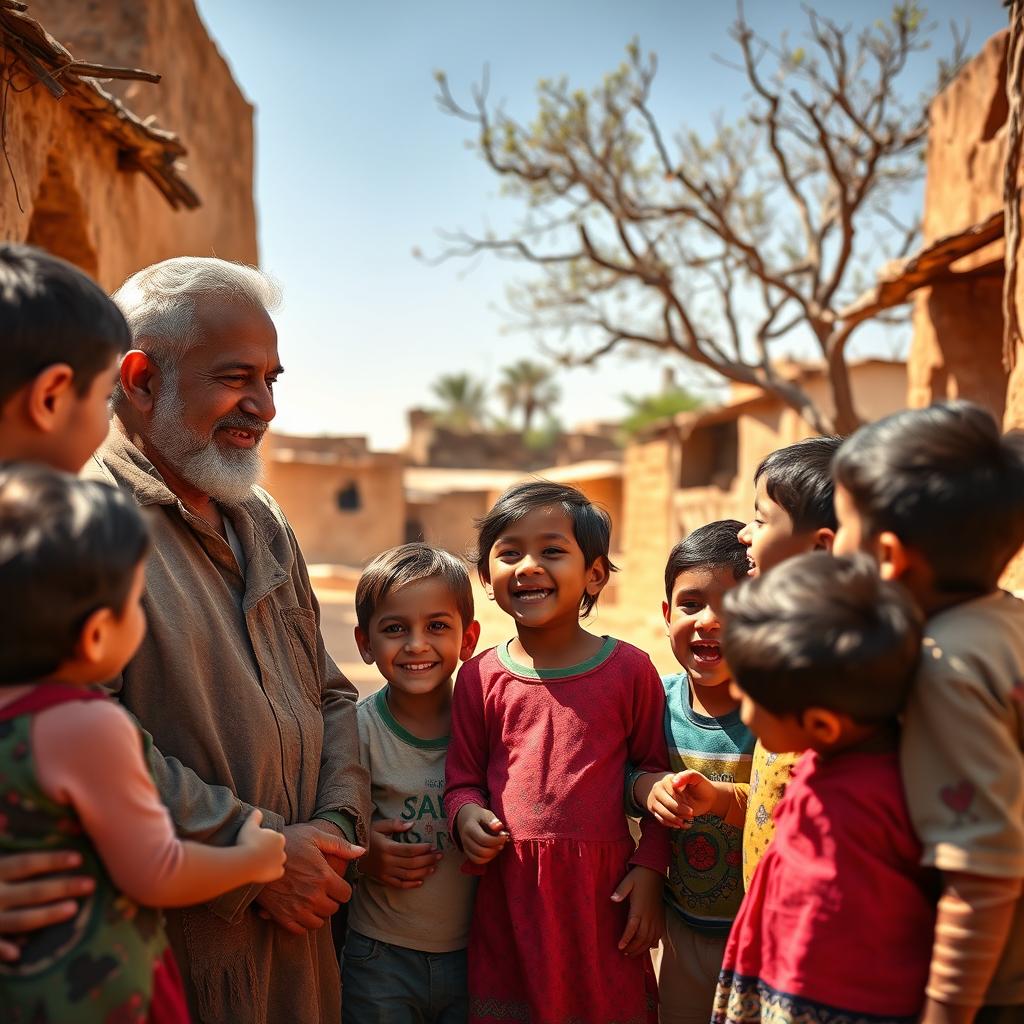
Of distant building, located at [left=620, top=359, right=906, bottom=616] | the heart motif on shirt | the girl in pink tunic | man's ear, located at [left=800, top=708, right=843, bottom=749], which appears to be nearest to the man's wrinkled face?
the girl in pink tunic

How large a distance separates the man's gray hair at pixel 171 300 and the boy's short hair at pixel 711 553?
126 cm

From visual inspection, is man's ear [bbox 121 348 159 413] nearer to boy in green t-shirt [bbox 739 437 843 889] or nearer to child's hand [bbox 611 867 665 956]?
boy in green t-shirt [bbox 739 437 843 889]

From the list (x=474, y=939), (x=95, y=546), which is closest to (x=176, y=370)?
(x=95, y=546)

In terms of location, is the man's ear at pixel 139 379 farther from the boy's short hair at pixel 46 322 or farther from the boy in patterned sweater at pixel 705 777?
the boy in patterned sweater at pixel 705 777

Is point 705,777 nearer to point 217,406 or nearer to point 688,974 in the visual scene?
point 688,974

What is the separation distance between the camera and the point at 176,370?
225 cm

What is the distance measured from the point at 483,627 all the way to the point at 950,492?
13.7 meters

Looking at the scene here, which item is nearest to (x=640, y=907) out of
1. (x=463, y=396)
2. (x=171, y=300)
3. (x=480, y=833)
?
(x=480, y=833)

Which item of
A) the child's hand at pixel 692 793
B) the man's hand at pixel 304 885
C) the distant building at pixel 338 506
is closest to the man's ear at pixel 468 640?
the man's hand at pixel 304 885

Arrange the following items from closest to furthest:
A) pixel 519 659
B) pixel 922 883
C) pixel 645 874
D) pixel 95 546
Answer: pixel 95 546 < pixel 922 883 < pixel 645 874 < pixel 519 659

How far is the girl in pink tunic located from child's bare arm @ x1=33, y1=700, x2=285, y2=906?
2.85 ft

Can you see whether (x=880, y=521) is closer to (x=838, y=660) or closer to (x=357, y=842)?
(x=838, y=660)

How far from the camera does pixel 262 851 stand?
160cm

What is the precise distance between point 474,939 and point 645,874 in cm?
45
